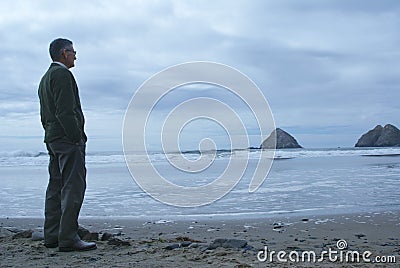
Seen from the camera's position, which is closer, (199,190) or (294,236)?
(294,236)

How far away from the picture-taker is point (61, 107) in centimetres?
466

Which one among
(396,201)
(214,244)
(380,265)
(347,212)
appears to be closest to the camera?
(380,265)

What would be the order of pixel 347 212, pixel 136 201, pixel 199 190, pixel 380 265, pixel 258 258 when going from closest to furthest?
pixel 380 265, pixel 258 258, pixel 347 212, pixel 136 201, pixel 199 190

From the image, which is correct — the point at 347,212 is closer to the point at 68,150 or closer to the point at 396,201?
the point at 396,201

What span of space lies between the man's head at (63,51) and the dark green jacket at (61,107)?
0.28 ft

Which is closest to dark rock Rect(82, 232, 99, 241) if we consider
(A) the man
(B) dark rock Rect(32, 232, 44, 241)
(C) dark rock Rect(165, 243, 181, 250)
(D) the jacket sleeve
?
(B) dark rock Rect(32, 232, 44, 241)

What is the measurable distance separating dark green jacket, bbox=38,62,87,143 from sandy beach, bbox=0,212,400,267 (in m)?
1.19

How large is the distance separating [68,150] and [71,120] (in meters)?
0.34

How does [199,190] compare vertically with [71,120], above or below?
below

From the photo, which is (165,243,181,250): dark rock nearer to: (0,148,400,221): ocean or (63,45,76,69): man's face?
(63,45,76,69): man's face

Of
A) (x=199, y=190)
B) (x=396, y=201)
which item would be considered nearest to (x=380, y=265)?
(x=396, y=201)

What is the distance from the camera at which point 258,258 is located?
456 centimetres

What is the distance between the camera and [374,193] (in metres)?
11.7

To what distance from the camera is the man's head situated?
498 centimetres
